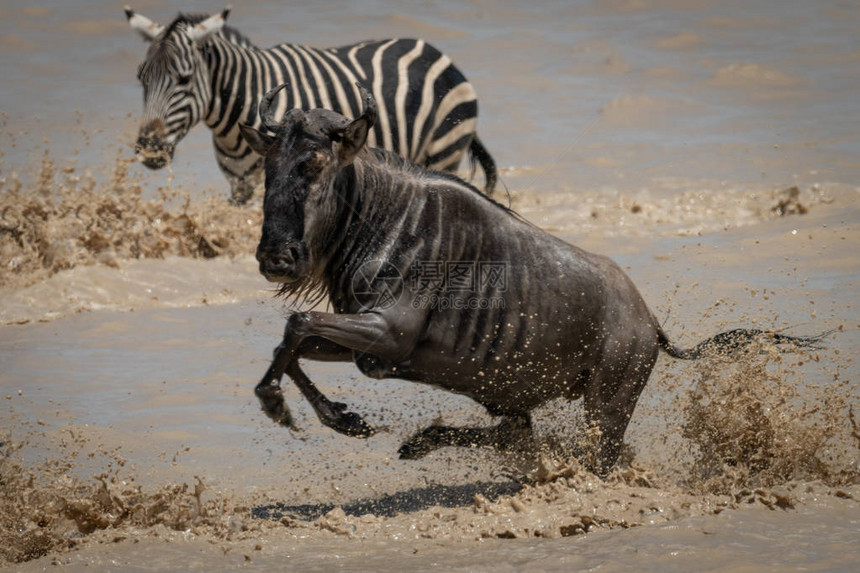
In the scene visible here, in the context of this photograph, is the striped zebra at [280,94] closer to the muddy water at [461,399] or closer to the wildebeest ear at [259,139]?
the muddy water at [461,399]

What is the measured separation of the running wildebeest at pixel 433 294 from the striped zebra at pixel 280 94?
4.69 metres

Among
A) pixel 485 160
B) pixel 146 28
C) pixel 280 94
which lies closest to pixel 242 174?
pixel 280 94

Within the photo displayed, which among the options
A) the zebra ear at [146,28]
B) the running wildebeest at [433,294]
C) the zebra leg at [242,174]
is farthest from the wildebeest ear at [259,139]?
the zebra ear at [146,28]

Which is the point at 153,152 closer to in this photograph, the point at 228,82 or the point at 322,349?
the point at 228,82

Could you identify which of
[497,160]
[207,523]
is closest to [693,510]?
[207,523]

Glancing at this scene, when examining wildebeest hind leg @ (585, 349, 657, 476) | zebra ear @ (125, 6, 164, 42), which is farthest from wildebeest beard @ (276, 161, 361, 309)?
zebra ear @ (125, 6, 164, 42)

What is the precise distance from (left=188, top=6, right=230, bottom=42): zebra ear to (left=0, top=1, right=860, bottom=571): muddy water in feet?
4.31

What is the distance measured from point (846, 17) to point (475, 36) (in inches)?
320

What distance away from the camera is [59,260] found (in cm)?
1020

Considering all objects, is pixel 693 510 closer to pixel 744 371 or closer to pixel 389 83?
pixel 744 371

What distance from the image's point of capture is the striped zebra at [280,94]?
10.6 meters

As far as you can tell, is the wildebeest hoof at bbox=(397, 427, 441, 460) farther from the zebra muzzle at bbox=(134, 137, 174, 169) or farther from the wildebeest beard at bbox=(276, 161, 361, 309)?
the zebra muzzle at bbox=(134, 137, 174, 169)

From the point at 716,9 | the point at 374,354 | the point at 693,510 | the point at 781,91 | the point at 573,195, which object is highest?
the point at 716,9

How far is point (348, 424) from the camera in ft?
18.0
